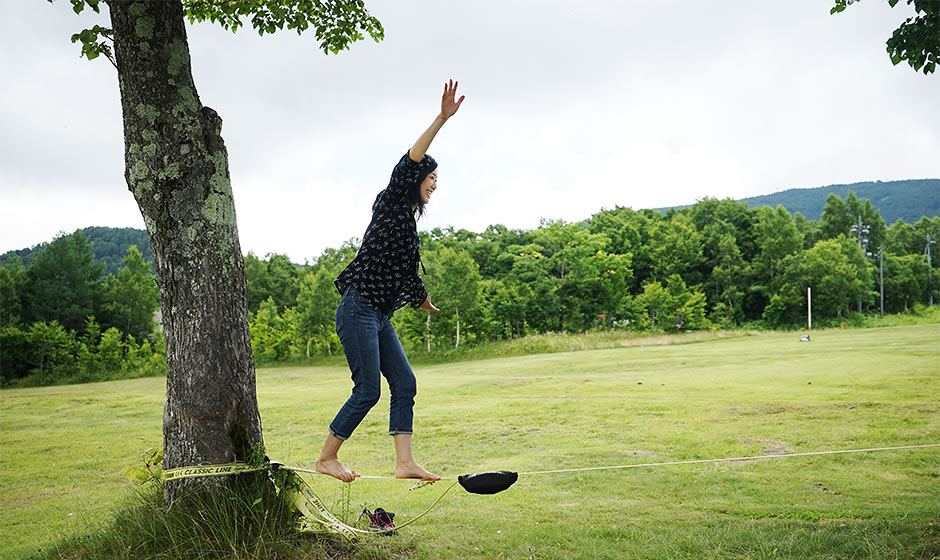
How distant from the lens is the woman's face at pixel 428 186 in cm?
445

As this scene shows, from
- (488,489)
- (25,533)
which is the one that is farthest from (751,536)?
(25,533)

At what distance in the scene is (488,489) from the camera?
452cm

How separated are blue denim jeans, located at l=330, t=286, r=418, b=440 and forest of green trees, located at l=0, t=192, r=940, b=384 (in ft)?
97.4

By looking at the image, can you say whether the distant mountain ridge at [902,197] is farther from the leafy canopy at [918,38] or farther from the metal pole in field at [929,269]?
the leafy canopy at [918,38]

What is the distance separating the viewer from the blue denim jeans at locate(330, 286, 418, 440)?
427 cm

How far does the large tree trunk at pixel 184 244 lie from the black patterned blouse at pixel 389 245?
0.88 meters

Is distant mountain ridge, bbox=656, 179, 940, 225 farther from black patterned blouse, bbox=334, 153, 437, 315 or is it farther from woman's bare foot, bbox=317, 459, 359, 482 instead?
woman's bare foot, bbox=317, 459, 359, 482

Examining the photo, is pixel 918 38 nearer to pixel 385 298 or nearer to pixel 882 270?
pixel 385 298

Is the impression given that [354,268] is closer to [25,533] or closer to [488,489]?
[488,489]

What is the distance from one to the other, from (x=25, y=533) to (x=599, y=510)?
17.0 feet

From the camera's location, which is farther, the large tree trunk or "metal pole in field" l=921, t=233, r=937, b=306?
"metal pole in field" l=921, t=233, r=937, b=306

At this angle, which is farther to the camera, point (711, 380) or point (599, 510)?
point (711, 380)

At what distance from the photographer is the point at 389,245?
444 cm

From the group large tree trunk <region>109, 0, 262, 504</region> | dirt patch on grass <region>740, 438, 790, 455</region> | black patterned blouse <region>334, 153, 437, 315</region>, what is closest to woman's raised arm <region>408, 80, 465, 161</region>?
black patterned blouse <region>334, 153, 437, 315</region>
